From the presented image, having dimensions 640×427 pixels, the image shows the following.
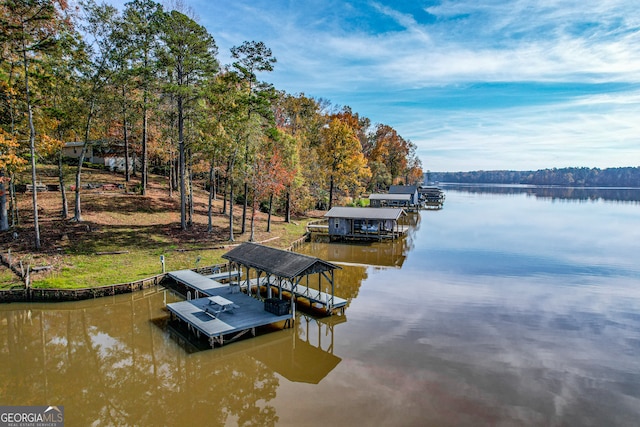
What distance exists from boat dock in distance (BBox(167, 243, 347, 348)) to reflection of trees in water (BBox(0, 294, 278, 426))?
1.33m

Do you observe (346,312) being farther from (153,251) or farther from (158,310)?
(153,251)

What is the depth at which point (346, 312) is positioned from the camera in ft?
60.0

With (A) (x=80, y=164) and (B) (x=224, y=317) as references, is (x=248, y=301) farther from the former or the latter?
(A) (x=80, y=164)

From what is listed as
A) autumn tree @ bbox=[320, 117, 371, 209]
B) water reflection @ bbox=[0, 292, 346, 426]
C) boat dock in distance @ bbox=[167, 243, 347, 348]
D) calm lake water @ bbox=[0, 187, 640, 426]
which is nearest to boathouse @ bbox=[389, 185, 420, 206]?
autumn tree @ bbox=[320, 117, 371, 209]

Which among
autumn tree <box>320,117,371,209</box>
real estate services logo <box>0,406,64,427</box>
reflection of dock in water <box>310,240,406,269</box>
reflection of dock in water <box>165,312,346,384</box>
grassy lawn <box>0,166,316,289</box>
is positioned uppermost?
autumn tree <box>320,117,371,209</box>

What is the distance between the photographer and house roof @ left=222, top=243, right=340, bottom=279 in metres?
16.7

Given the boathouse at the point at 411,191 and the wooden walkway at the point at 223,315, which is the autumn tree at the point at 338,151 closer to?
the boathouse at the point at 411,191

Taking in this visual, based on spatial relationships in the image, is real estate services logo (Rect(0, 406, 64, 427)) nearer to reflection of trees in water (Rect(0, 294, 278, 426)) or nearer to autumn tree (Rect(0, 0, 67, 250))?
reflection of trees in water (Rect(0, 294, 278, 426))

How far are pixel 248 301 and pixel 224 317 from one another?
2298mm

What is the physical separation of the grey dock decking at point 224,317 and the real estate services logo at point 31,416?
513cm

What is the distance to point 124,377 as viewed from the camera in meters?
12.3

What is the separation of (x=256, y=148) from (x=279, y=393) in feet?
69.8

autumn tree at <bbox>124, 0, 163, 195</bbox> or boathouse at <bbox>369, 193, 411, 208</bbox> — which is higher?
autumn tree at <bbox>124, 0, 163, 195</bbox>

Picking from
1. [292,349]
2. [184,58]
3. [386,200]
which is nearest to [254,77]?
[184,58]
